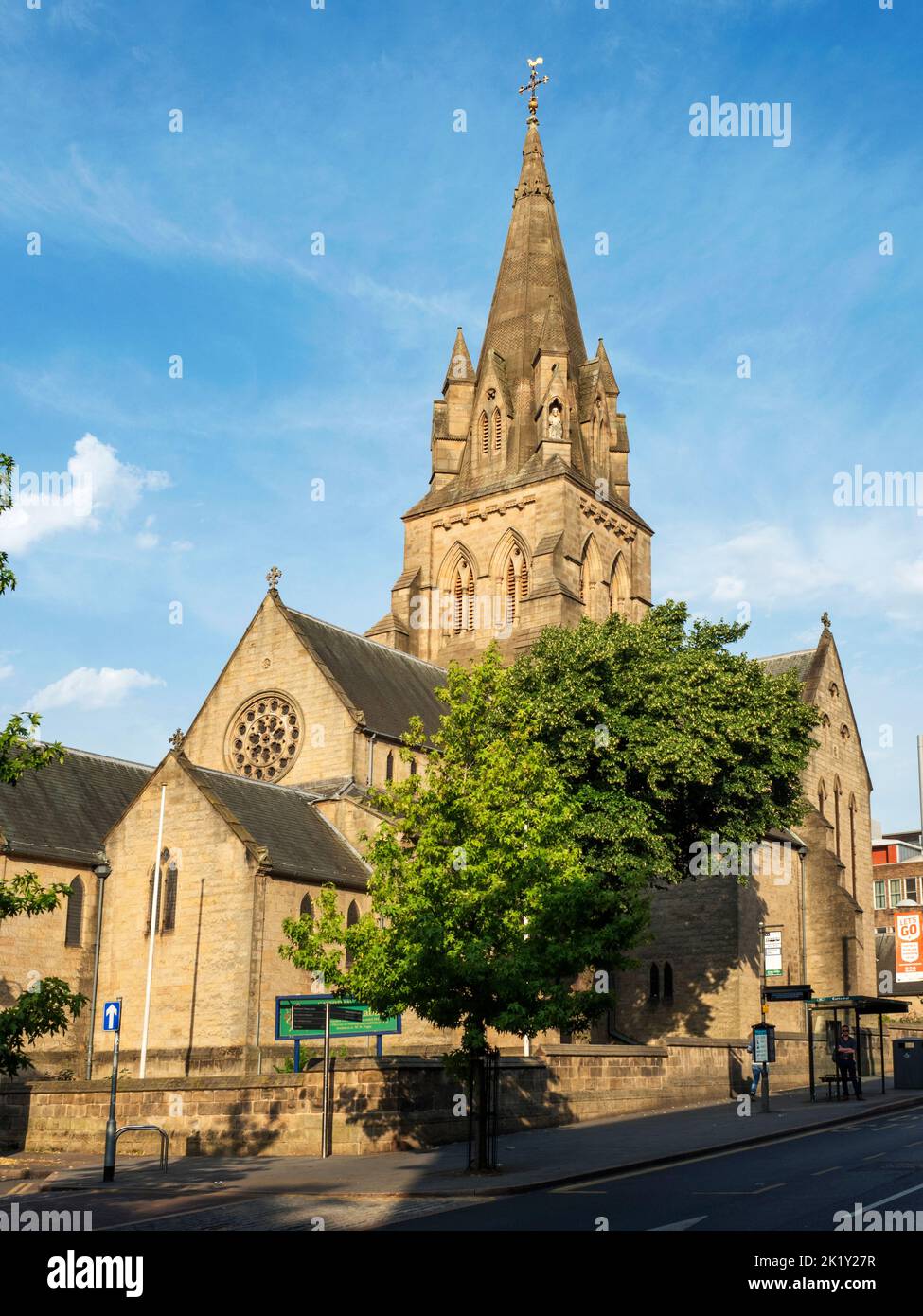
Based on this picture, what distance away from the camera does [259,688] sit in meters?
47.3

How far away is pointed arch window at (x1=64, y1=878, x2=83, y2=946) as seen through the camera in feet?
126

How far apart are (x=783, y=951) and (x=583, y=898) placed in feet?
98.4

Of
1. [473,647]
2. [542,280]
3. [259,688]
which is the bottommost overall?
[259,688]

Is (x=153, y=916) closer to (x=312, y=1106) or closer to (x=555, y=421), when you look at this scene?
(x=312, y=1106)

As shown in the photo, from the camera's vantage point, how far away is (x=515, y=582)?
61750 mm

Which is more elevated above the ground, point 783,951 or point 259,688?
point 259,688

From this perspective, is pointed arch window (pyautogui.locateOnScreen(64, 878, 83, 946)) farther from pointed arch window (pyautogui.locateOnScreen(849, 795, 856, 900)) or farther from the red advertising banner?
pointed arch window (pyautogui.locateOnScreen(849, 795, 856, 900))

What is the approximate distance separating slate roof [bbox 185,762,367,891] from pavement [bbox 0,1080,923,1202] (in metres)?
11.8

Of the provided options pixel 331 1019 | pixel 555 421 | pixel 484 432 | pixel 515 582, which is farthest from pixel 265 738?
pixel 484 432

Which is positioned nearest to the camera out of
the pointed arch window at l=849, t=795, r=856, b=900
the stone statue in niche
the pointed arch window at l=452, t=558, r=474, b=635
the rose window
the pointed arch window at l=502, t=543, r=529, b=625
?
the rose window

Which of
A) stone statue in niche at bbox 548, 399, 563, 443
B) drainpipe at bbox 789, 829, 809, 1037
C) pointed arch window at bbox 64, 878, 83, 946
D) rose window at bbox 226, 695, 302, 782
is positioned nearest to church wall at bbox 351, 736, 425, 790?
rose window at bbox 226, 695, 302, 782
